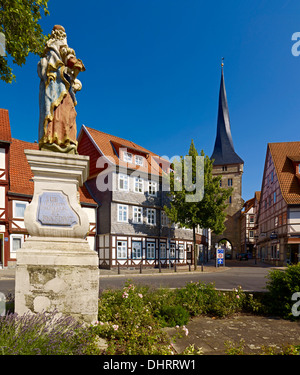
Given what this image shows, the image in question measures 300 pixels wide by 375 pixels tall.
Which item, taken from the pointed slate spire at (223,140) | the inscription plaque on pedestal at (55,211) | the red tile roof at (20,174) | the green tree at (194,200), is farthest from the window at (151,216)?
the pointed slate spire at (223,140)

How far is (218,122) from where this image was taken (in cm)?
Result: 6344

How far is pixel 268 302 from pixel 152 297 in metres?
2.68

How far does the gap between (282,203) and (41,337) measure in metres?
30.3

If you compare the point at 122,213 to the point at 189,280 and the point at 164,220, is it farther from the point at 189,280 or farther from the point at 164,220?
the point at 189,280

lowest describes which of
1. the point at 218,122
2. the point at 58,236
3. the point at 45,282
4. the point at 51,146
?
the point at 45,282

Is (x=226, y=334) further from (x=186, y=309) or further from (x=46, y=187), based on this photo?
(x=46, y=187)

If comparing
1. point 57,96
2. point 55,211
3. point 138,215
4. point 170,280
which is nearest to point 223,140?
point 138,215

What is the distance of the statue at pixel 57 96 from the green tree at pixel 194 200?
1859 centimetres

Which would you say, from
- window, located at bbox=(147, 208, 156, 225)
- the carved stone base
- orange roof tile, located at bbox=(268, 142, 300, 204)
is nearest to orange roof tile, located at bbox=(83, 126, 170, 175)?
window, located at bbox=(147, 208, 156, 225)

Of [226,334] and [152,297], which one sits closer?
[226,334]

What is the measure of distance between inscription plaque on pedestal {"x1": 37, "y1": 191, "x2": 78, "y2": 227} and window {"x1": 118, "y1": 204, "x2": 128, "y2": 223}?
19.4 metres

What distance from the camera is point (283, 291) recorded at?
640cm

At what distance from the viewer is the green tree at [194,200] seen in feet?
77.8

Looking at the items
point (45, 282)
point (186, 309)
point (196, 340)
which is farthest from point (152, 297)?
point (45, 282)
